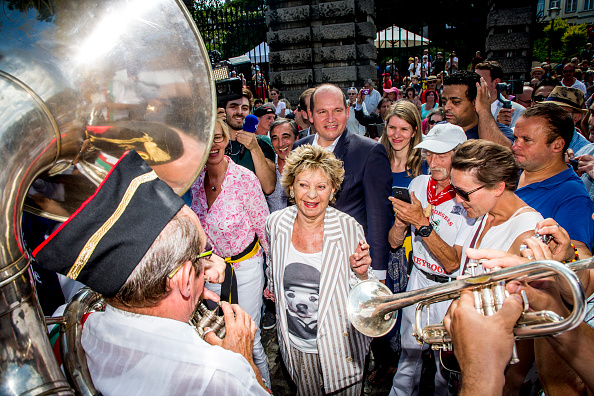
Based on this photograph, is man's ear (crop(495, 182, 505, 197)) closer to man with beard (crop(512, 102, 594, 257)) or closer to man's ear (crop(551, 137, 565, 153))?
man with beard (crop(512, 102, 594, 257))

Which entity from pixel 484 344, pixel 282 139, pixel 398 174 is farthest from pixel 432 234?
pixel 282 139

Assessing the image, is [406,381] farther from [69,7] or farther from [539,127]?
[69,7]

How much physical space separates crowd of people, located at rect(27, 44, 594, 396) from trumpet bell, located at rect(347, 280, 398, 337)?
423 millimetres

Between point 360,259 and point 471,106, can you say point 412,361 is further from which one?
point 471,106

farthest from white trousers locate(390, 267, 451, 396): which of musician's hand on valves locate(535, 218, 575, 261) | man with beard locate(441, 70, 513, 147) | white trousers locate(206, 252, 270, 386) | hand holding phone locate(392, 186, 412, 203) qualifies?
man with beard locate(441, 70, 513, 147)

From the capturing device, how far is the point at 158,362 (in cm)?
116

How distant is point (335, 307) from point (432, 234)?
2.76 feet

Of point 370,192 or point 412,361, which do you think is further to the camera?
point 370,192

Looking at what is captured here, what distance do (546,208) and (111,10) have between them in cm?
272

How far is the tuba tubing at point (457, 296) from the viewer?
1.17 m

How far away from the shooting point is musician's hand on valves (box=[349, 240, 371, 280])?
2387mm

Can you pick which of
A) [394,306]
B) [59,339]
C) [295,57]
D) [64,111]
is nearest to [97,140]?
[64,111]

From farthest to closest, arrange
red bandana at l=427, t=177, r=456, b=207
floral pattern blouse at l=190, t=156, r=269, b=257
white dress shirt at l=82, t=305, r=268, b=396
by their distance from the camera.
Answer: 1. floral pattern blouse at l=190, t=156, r=269, b=257
2. red bandana at l=427, t=177, r=456, b=207
3. white dress shirt at l=82, t=305, r=268, b=396

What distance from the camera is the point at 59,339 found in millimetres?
1409
